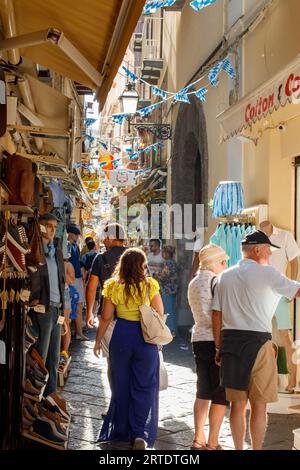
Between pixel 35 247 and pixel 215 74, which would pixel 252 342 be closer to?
pixel 35 247

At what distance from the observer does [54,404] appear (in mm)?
5996

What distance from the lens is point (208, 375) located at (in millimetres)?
5785

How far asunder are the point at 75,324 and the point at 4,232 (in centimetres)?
731

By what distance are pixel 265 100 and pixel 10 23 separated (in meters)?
2.39

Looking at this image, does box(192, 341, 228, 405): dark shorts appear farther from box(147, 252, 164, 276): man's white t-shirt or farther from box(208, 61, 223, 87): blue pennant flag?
box(147, 252, 164, 276): man's white t-shirt

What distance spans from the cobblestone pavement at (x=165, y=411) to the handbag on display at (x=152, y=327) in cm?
91

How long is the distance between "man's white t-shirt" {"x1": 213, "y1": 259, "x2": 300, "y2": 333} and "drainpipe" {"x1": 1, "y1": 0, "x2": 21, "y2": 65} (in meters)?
2.64

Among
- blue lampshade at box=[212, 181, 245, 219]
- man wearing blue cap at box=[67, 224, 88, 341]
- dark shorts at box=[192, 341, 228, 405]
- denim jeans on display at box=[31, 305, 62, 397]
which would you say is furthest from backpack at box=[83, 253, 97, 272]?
dark shorts at box=[192, 341, 228, 405]

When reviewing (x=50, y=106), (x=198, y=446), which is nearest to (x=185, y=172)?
(x=50, y=106)

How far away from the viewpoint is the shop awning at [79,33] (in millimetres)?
4445

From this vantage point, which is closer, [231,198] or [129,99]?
[231,198]

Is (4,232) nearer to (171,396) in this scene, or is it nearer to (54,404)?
(54,404)

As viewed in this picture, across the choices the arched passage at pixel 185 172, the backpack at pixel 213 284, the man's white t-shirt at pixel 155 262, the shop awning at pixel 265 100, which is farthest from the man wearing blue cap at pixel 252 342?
the man's white t-shirt at pixel 155 262

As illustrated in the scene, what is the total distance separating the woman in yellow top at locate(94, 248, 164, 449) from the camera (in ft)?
19.3
